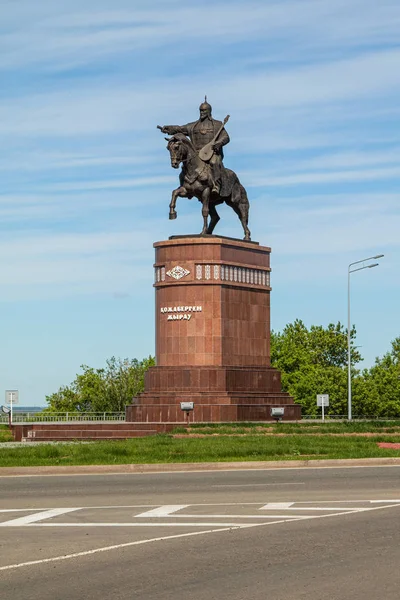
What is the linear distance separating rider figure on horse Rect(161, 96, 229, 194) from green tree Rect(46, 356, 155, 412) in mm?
32684

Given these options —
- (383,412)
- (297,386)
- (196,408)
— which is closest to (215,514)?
(196,408)

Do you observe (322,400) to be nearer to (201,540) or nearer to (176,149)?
(176,149)

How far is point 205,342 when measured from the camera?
50.4 m

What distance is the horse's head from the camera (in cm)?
5169

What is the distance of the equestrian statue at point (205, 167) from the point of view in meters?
52.3

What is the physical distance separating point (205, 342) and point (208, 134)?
9468 mm

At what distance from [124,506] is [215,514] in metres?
1.89

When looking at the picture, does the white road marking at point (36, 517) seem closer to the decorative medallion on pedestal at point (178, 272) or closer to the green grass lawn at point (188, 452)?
the green grass lawn at point (188, 452)

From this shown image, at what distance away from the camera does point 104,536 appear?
14.5m

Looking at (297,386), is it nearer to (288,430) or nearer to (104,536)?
(288,430)

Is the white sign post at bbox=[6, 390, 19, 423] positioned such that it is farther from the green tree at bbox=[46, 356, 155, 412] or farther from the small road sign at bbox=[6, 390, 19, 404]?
the green tree at bbox=[46, 356, 155, 412]

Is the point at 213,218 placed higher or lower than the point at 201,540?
higher

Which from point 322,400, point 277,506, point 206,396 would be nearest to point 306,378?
point 322,400

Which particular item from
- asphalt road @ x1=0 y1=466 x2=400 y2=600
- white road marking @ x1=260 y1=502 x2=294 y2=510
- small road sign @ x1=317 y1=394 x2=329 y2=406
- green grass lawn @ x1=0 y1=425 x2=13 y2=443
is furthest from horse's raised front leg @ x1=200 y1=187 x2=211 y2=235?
white road marking @ x1=260 y1=502 x2=294 y2=510
